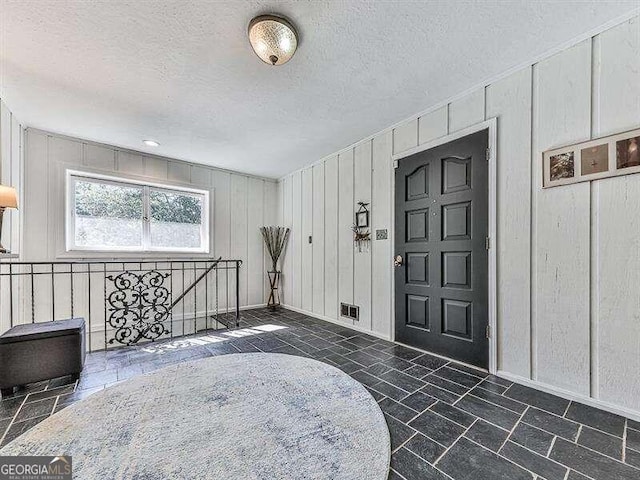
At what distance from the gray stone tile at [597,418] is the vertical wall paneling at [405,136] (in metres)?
2.59

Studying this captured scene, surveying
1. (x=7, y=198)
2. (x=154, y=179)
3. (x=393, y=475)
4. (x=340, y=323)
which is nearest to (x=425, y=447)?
(x=393, y=475)

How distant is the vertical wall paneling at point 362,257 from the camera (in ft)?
11.6

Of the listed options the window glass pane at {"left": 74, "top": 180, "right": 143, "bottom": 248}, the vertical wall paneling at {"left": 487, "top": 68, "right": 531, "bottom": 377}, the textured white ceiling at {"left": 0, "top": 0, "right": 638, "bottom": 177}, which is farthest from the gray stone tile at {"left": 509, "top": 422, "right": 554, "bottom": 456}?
the window glass pane at {"left": 74, "top": 180, "right": 143, "bottom": 248}

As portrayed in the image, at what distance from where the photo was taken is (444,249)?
2678 mm

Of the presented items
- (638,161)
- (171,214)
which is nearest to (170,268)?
(171,214)

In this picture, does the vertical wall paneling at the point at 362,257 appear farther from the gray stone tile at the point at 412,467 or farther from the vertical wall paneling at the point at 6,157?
the vertical wall paneling at the point at 6,157

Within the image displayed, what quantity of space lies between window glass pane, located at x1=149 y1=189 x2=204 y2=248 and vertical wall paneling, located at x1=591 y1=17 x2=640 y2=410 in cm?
485

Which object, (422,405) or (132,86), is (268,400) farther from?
(132,86)

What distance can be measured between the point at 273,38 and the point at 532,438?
2.90 metres

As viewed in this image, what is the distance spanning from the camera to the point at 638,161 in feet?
5.52

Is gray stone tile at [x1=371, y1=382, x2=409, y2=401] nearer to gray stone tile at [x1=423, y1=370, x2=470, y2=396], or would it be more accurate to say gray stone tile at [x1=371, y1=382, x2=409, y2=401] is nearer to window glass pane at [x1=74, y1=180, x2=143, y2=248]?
gray stone tile at [x1=423, y1=370, x2=470, y2=396]

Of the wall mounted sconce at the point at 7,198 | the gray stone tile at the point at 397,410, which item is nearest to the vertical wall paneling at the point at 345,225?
the gray stone tile at the point at 397,410

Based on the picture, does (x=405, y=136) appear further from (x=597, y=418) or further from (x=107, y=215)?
(x=107, y=215)

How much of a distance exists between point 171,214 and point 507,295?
15.0 feet
